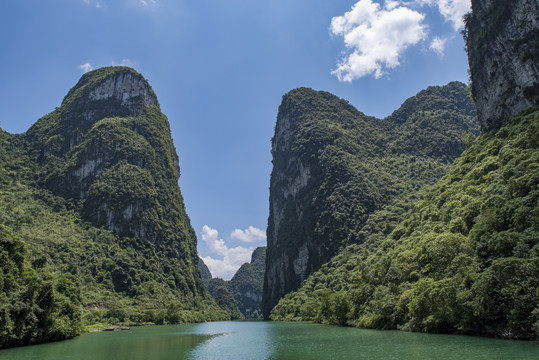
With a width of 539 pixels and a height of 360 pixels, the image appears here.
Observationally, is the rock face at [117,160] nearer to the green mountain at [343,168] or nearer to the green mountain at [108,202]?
the green mountain at [108,202]

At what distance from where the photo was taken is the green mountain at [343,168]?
113 m

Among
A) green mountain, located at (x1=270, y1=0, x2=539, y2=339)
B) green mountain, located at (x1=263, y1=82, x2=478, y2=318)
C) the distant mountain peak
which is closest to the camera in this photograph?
green mountain, located at (x1=270, y1=0, x2=539, y2=339)

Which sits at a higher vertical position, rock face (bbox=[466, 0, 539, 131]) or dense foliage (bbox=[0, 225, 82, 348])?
rock face (bbox=[466, 0, 539, 131])

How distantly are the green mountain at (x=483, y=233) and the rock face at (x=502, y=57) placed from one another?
0.54ft

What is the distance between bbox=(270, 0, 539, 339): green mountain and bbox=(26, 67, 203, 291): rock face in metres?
91.2

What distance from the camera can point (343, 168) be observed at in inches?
5054

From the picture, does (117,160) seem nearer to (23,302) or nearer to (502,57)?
(23,302)

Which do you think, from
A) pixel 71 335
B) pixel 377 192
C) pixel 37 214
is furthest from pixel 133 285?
pixel 377 192

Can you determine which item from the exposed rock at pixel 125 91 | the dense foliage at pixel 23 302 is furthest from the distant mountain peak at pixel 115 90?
the dense foliage at pixel 23 302

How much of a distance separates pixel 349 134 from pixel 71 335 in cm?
13049

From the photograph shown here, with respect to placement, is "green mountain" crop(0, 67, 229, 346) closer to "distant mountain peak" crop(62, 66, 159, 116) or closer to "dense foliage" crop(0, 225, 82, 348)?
"distant mountain peak" crop(62, 66, 159, 116)

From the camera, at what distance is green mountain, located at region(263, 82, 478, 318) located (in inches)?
4461

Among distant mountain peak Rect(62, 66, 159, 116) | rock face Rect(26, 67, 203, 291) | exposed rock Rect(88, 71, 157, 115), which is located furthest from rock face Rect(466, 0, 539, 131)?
distant mountain peak Rect(62, 66, 159, 116)

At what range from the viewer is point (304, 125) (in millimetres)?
163000
